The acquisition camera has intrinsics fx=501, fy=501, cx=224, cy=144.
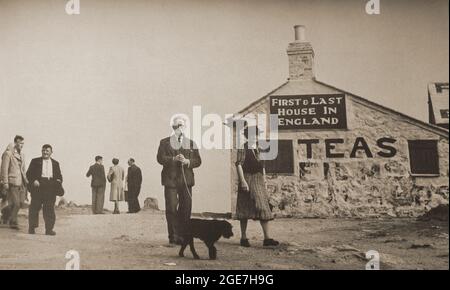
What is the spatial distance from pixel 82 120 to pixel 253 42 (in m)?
2.39

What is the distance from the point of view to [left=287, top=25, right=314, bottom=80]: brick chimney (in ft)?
20.6

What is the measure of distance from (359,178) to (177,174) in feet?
7.25

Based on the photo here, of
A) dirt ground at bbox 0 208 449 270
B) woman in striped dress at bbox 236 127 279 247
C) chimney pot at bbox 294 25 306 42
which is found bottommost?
dirt ground at bbox 0 208 449 270

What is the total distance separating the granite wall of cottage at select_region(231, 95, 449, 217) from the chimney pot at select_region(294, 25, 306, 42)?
0.91m

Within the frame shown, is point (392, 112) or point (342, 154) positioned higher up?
point (392, 112)

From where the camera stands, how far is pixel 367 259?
5738mm

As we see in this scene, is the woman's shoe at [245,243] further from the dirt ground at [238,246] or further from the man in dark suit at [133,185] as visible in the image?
the man in dark suit at [133,185]

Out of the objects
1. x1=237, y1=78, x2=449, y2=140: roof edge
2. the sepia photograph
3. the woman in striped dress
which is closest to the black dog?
the sepia photograph

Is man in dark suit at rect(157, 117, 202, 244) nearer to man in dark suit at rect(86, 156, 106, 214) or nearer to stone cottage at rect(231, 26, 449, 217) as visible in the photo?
stone cottage at rect(231, 26, 449, 217)

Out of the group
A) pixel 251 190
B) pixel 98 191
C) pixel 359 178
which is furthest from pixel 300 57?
pixel 98 191

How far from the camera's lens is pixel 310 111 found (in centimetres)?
625

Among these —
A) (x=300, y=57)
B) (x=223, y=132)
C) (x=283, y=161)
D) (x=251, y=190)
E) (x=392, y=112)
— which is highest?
(x=300, y=57)

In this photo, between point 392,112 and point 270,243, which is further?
point 392,112

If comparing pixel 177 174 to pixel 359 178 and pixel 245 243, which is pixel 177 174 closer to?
pixel 245 243
